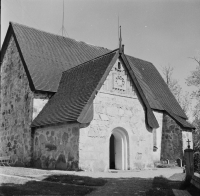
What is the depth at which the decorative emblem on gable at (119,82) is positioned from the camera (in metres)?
14.9

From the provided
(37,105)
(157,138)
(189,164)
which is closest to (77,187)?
(189,164)

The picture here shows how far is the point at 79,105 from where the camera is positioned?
14.1 metres

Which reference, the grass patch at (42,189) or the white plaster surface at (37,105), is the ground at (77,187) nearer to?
the grass patch at (42,189)

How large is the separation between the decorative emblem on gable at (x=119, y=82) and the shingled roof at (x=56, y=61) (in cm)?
410

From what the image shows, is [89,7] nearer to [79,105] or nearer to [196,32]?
[196,32]

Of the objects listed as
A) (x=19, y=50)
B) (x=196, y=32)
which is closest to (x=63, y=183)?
(x=196, y=32)

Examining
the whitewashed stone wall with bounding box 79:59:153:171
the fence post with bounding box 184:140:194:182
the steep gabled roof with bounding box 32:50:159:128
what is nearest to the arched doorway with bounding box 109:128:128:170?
the whitewashed stone wall with bounding box 79:59:153:171

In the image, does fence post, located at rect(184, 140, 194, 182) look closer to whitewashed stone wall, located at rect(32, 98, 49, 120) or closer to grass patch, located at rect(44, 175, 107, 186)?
grass patch, located at rect(44, 175, 107, 186)

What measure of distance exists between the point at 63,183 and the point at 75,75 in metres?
8.65

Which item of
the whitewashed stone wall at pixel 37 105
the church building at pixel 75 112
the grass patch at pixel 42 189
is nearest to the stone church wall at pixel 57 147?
the church building at pixel 75 112

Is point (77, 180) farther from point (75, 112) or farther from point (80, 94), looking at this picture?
point (80, 94)

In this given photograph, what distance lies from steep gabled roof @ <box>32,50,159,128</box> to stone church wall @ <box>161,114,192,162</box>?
558cm

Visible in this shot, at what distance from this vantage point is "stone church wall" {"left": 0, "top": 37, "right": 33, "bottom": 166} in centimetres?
1710

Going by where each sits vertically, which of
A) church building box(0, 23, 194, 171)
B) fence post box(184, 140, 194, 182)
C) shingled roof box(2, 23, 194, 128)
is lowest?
fence post box(184, 140, 194, 182)
